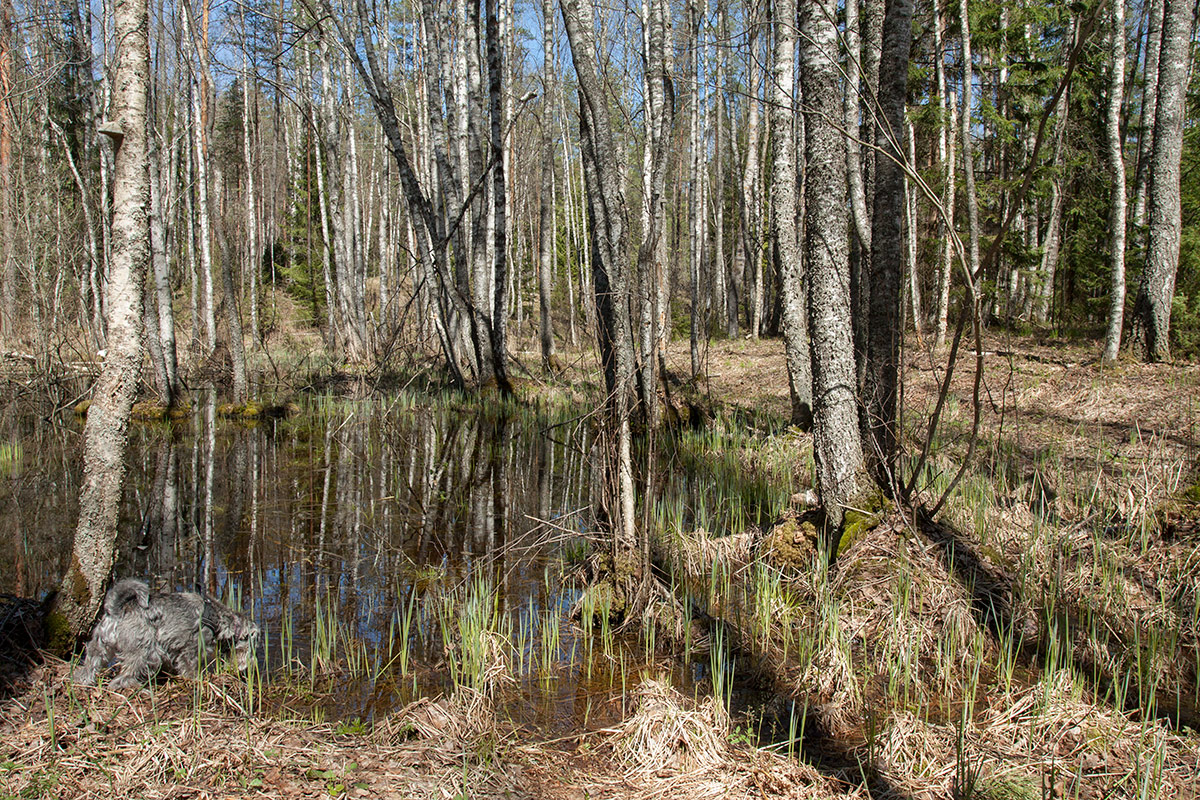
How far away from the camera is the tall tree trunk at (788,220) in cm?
695

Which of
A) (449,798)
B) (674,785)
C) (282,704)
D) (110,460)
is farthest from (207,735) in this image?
(674,785)

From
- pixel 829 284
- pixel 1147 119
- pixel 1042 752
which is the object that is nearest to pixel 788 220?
pixel 829 284

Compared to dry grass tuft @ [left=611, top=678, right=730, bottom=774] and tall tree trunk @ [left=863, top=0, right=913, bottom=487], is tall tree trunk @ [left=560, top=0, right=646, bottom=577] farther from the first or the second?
tall tree trunk @ [left=863, top=0, right=913, bottom=487]

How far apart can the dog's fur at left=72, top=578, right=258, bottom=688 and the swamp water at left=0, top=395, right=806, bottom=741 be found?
334 mm

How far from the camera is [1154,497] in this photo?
4680 mm

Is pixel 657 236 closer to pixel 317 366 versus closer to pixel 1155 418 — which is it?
pixel 1155 418

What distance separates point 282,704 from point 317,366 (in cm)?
1589

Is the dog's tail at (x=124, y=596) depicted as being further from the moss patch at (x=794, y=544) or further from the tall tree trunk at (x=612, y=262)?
the moss patch at (x=794, y=544)

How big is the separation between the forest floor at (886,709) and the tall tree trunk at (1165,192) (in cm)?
706

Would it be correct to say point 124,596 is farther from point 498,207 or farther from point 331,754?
point 498,207

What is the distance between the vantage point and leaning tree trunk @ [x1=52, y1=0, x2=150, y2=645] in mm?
3473

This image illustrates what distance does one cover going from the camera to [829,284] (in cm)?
448

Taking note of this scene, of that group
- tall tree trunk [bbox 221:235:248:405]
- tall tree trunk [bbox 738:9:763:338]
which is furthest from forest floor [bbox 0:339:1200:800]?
tall tree trunk [bbox 738:9:763:338]

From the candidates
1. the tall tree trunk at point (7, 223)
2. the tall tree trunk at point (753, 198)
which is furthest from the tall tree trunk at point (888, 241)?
the tall tree trunk at point (7, 223)
